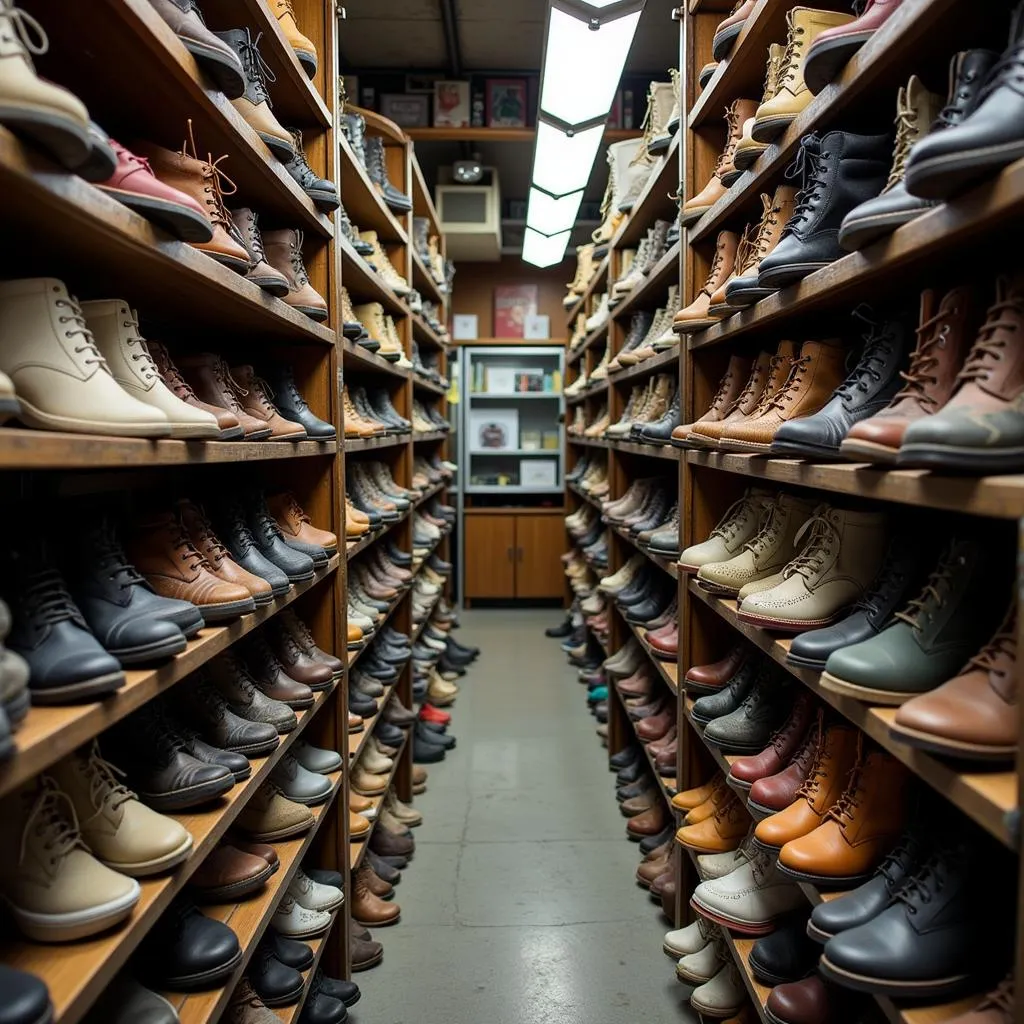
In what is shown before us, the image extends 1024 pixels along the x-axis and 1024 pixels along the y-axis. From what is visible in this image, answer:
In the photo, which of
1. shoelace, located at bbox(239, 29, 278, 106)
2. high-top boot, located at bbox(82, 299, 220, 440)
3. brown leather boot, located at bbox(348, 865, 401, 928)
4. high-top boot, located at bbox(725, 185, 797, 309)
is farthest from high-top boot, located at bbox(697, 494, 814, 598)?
brown leather boot, located at bbox(348, 865, 401, 928)

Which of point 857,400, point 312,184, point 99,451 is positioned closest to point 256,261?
point 312,184

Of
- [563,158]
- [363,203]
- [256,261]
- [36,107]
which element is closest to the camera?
[36,107]

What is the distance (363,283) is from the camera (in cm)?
328

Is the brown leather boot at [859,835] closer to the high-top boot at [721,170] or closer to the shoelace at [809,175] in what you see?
the shoelace at [809,175]

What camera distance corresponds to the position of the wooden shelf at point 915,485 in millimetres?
864

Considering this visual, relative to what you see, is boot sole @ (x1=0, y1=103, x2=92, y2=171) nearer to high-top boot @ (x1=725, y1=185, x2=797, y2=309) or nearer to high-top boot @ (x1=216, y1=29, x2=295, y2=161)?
high-top boot @ (x1=216, y1=29, x2=295, y2=161)

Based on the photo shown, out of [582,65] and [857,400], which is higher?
[582,65]

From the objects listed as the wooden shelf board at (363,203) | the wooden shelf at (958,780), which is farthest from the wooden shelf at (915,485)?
the wooden shelf board at (363,203)

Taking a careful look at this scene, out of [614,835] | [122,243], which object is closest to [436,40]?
[614,835]

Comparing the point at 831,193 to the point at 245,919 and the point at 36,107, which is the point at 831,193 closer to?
the point at 36,107

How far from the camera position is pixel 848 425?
55.6 inches

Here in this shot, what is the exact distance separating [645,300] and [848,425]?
250 cm

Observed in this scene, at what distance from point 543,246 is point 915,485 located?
5.59 meters

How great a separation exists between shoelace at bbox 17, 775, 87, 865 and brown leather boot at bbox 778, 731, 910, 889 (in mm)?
1012
